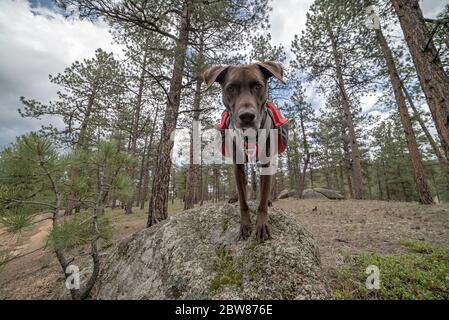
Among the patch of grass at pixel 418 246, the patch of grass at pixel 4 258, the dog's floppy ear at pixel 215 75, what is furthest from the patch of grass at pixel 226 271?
the patch of grass at pixel 418 246

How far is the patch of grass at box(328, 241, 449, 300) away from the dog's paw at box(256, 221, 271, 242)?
1409mm

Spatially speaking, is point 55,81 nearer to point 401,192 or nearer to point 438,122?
point 438,122

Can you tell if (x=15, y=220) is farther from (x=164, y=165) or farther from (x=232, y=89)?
(x=164, y=165)

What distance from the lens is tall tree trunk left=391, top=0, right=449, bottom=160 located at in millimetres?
3539

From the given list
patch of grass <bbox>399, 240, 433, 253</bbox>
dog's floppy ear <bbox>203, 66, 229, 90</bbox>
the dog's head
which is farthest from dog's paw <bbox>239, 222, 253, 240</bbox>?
patch of grass <bbox>399, 240, 433, 253</bbox>

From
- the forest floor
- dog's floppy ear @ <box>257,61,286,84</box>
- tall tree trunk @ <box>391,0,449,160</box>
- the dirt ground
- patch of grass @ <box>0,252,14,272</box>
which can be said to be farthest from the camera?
the dirt ground

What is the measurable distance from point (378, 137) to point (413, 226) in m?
25.3

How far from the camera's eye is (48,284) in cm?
504

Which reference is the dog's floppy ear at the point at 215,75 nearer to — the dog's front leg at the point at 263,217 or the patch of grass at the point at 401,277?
the dog's front leg at the point at 263,217

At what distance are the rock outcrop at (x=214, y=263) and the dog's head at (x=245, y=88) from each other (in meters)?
1.39

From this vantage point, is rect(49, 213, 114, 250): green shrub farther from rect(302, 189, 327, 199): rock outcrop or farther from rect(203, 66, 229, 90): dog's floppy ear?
rect(302, 189, 327, 199): rock outcrop

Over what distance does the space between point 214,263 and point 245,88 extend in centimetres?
206

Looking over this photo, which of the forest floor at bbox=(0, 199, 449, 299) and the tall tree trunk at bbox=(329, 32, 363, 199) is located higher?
the tall tree trunk at bbox=(329, 32, 363, 199)

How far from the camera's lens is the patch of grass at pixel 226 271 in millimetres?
2032
